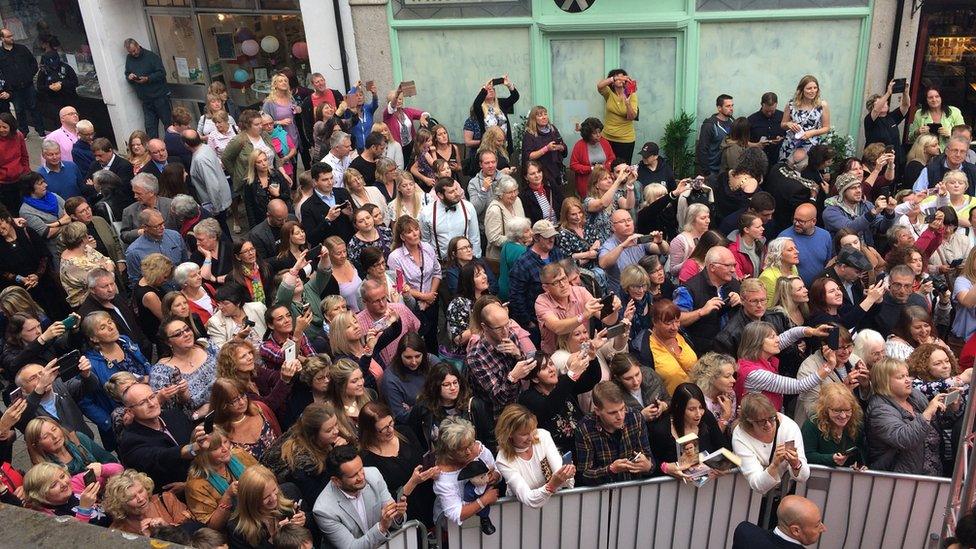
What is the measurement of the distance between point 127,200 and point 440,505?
18.3ft

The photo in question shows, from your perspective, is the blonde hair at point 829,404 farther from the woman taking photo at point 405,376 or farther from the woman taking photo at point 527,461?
the woman taking photo at point 405,376

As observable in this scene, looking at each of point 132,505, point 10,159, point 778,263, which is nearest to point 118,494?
point 132,505

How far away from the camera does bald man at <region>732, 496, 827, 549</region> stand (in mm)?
4566

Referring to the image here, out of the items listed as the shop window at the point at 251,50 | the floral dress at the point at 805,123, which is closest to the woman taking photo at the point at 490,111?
the floral dress at the point at 805,123

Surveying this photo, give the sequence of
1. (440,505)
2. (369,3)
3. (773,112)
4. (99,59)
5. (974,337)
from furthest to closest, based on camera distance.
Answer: (99,59) → (369,3) → (773,112) → (974,337) → (440,505)

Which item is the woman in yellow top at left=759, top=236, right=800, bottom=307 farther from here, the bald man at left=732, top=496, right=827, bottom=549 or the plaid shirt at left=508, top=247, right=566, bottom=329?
the bald man at left=732, top=496, right=827, bottom=549

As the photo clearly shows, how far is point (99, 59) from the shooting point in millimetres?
13211

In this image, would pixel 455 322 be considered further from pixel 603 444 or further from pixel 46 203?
pixel 46 203

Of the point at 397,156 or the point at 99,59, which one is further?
the point at 99,59

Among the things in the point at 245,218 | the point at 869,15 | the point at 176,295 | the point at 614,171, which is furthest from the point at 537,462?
the point at 869,15

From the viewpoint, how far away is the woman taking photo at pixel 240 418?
5.33 metres

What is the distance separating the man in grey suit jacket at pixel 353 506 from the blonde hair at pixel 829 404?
2621 mm

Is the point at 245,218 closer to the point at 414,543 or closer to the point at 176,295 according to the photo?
the point at 176,295

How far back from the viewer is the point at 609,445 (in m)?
5.27
